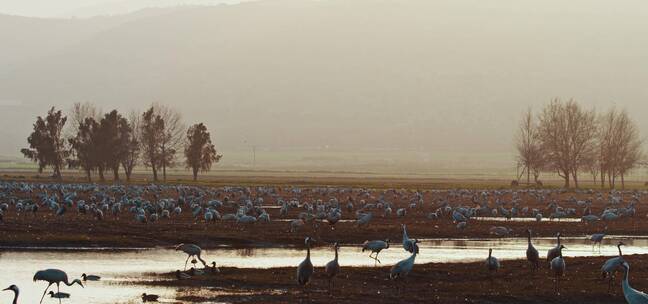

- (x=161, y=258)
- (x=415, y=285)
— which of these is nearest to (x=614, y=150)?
(x=161, y=258)

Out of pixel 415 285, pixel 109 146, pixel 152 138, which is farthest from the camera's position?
pixel 152 138

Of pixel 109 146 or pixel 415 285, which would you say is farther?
pixel 109 146

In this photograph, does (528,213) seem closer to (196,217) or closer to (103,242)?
(196,217)

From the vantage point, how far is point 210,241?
4094cm

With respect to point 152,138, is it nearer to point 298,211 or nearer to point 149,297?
point 298,211

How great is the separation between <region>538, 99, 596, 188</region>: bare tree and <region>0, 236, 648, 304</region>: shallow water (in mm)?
77448

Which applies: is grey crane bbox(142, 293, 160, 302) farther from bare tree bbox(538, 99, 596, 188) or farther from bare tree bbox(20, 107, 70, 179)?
bare tree bbox(538, 99, 596, 188)

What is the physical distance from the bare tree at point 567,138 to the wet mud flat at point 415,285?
295 ft

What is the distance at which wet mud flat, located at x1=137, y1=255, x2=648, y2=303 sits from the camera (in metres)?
25.9

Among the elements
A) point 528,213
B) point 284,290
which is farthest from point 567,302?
point 528,213

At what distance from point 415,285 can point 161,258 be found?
10684 mm

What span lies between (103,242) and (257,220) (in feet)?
35.7

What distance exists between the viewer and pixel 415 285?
28.4m

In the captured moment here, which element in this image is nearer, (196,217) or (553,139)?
(196,217)
